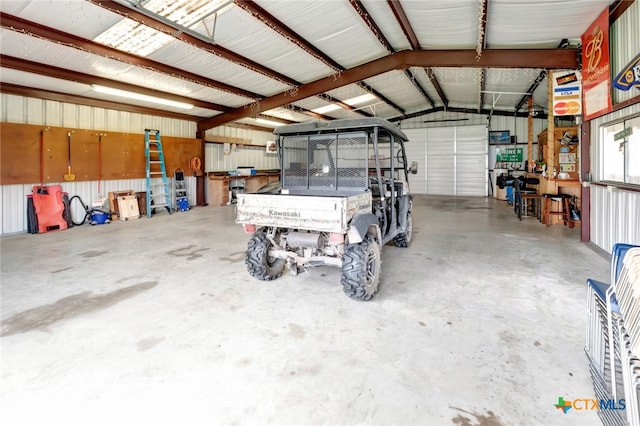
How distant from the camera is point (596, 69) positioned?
16.3 ft

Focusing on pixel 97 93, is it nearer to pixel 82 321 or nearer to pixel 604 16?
pixel 82 321

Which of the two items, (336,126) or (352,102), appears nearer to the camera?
(336,126)

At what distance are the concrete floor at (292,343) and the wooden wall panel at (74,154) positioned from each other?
3699 mm

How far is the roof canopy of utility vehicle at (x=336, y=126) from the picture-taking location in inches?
145

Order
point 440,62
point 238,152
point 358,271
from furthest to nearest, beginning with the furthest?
point 238,152
point 440,62
point 358,271

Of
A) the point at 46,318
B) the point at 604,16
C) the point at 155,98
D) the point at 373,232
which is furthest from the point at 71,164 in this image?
the point at 604,16

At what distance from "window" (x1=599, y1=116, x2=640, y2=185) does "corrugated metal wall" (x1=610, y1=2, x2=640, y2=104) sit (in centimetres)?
38

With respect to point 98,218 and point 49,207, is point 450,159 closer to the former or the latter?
point 98,218

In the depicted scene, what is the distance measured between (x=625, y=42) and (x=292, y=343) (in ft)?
19.1

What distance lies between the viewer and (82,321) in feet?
9.49

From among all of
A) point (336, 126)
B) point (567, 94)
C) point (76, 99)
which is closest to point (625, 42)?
point (567, 94)

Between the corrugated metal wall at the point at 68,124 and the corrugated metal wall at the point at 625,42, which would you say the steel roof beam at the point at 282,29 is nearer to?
the corrugated metal wall at the point at 625,42

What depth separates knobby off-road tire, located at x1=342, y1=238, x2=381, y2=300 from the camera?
10.3ft

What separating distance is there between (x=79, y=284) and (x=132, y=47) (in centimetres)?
434
